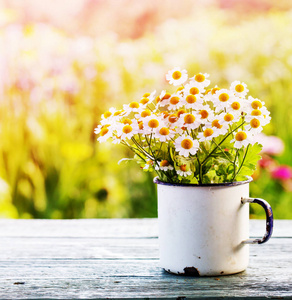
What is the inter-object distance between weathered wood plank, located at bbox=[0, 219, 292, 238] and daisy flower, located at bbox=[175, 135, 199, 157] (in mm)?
445

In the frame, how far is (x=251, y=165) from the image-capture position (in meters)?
0.98

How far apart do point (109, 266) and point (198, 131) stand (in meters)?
0.32

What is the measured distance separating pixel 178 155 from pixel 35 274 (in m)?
0.35

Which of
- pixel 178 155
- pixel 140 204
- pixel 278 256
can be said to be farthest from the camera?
pixel 140 204

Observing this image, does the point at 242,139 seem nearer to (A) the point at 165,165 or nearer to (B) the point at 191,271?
(A) the point at 165,165

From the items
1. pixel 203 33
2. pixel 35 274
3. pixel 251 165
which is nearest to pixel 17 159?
pixel 203 33

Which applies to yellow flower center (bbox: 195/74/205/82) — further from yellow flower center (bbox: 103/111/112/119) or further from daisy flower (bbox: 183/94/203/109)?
yellow flower center (bbox: 103/111/112/119)

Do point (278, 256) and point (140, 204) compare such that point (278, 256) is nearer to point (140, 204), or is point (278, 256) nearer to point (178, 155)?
point (178, 155)

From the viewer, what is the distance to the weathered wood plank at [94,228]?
1.30 m

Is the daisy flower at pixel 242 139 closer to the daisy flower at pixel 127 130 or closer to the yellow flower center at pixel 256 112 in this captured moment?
the yellow flower center at pixel 256 112

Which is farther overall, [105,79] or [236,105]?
[105,79]

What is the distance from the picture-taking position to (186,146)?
89 centimetres

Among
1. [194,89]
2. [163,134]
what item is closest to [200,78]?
[194,89]

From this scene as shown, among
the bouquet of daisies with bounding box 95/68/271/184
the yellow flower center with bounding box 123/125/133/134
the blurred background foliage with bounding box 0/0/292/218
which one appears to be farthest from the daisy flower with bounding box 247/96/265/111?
the blurred background foliage with bounding box 0/0/292/218
